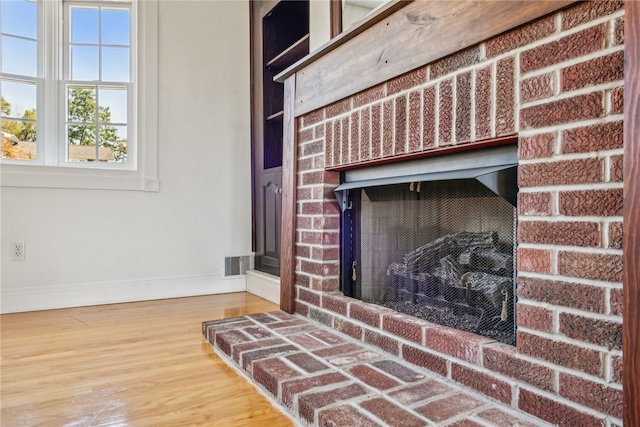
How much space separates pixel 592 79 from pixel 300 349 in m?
1.26

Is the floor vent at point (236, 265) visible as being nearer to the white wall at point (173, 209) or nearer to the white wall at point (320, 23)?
the white wall at point (173, 209)

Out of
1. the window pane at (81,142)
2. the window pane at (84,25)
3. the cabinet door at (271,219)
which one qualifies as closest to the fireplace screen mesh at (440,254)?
the cabinet door at (271,219)

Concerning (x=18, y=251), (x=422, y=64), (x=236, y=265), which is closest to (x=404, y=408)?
(x=422, y=64)

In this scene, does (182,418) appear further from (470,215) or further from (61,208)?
(61,208)

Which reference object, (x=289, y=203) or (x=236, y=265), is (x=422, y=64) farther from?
(x=236, y=265)

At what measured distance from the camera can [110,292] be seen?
2812 mm

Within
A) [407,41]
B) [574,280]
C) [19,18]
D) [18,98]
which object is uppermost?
[19,18]

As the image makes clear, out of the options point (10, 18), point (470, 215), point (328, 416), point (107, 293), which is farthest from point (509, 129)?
point (10, 18)

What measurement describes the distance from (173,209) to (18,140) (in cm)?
105

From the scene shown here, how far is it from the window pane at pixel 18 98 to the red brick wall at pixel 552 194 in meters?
2.60

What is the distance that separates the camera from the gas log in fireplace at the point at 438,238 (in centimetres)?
126

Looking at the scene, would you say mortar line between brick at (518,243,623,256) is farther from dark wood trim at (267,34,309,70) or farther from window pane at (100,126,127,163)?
window pane at (100,126,127,163)

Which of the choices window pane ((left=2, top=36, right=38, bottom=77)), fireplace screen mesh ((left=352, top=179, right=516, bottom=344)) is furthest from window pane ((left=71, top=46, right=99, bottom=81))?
fireplace screen mesh ((left=352, top=179, right=516, bottom=344))

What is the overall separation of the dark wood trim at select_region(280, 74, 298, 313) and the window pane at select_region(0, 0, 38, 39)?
1893mm
